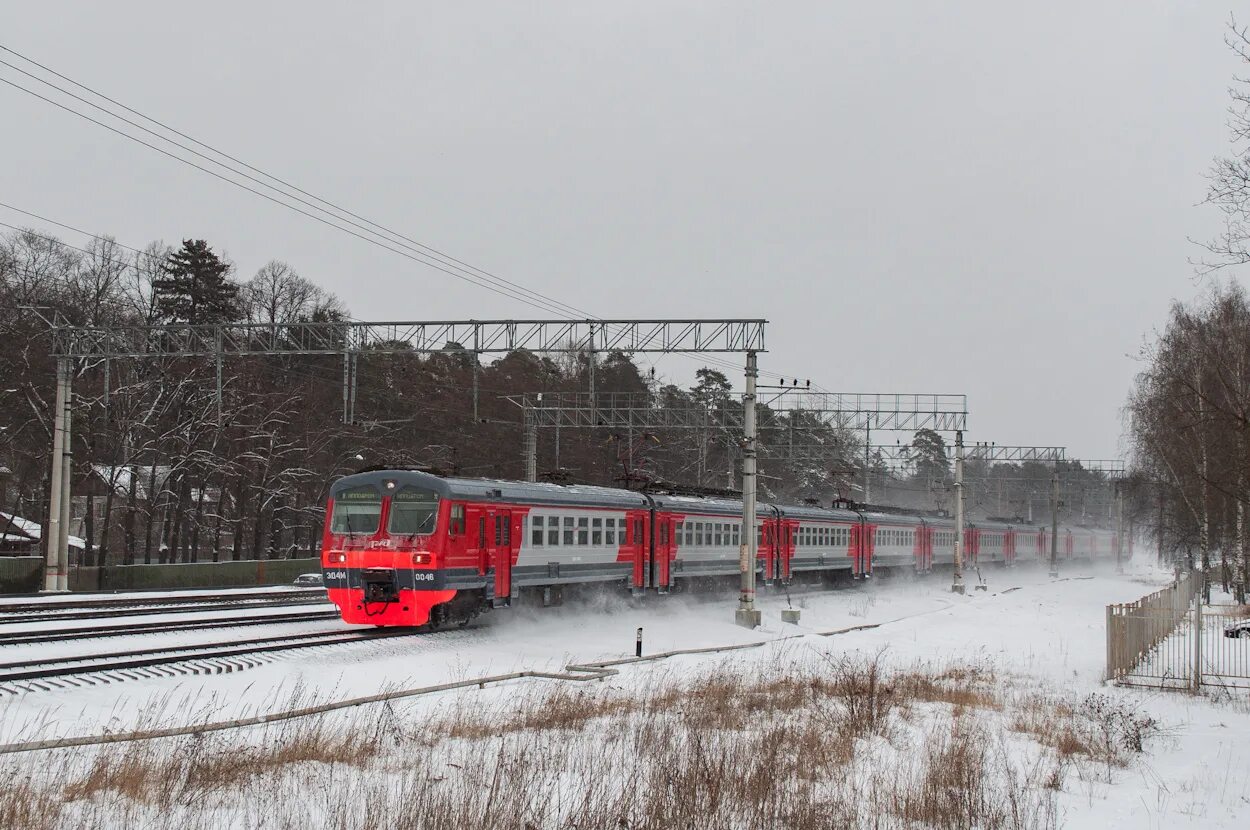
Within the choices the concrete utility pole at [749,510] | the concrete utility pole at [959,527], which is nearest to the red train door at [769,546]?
the concrete utility pole at [749,510]

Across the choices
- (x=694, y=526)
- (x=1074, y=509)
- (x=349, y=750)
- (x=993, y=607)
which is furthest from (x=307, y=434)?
(x=1074, y=509)

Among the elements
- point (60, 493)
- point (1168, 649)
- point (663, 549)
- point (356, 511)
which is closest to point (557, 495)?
point (356, 511)

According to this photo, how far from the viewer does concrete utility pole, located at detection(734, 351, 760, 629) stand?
27.2 m

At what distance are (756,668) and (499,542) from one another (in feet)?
19.4

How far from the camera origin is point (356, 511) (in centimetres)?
2205

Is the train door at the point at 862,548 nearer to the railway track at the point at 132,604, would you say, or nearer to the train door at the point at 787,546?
the train door at the point at 787,546

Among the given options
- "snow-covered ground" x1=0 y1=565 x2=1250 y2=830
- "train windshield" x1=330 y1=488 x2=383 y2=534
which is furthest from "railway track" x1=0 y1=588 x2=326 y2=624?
"snow-covered ground" x1=0 y1=565 x2=1250 y2=830

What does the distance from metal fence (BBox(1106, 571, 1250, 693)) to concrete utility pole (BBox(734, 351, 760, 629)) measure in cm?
871

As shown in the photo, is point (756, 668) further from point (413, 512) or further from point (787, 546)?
point (787, 546)

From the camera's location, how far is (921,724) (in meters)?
13.9

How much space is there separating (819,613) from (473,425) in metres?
26.9

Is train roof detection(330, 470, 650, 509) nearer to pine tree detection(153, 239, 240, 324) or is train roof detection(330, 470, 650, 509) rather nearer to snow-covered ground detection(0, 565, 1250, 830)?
snow-covered ground detection(0, 565, 1250, 830)

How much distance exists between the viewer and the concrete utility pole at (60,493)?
1231 inches

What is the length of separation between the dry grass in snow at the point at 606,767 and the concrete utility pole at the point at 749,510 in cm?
1197
